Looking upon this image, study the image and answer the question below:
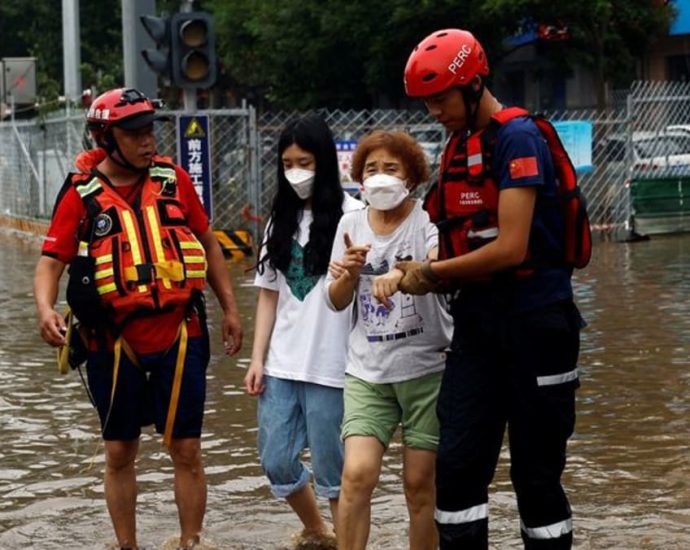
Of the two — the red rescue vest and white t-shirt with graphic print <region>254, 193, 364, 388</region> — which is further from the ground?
the red rescue vest

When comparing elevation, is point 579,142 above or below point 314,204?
below

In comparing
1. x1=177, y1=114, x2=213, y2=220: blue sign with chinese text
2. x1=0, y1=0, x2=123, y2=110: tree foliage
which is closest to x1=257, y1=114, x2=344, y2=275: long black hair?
x1=177, y1=114, x2=213, y2=220: blue sign with chinese text

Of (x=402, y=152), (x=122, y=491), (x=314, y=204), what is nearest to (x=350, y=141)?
(x=314, y=204)

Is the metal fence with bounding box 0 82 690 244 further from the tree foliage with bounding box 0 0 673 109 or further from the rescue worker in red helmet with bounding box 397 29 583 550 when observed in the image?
the rescue worker in red helmet with bounding box 397 29 583 550

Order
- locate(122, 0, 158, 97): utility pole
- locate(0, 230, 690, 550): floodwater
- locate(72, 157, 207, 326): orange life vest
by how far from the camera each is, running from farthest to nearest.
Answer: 1. locate(122, 0, 158, 97): utility pole
2. locate(0, 230, 690, 550): floodwater
3. locate(72, 157, 207, 326): orange life vest

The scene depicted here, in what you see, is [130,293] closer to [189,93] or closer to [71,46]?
[189,93]

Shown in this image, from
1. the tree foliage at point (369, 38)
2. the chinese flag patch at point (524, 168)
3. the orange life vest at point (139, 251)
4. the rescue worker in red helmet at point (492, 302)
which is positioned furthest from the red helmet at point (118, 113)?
the tree foliage at point (369, 38)

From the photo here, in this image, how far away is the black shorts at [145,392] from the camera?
5855 mm

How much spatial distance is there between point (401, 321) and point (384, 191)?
17.0 inches

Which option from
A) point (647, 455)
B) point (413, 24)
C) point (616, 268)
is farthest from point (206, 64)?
point (413, 24)

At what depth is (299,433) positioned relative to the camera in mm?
5922

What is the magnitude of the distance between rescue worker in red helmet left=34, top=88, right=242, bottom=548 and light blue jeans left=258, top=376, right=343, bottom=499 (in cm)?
26

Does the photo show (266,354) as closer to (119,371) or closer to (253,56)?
(119,371)

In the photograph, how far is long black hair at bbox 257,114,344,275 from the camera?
231 inches
